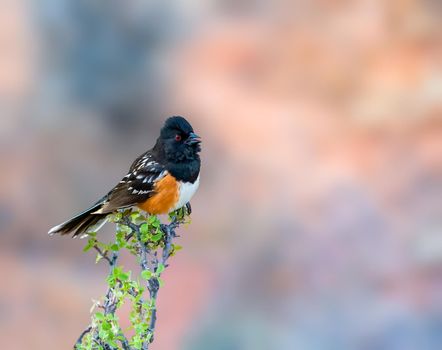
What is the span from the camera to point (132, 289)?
70.7 inches

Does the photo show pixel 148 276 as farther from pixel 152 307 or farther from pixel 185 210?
pixel 185 210

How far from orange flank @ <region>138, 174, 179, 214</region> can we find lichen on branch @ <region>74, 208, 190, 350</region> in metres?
0.17

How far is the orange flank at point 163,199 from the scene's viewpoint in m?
2.15

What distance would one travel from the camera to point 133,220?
2037 millimetres

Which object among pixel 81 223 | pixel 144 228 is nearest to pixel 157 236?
pixel 144 228

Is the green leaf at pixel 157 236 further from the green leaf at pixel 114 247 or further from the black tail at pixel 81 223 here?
the black tail at pixel 81 223

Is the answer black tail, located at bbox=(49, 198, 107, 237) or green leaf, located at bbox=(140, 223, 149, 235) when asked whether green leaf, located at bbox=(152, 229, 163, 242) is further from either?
black tail, located at bbox=(49, 198, 107, 237)

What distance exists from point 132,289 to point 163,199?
441 mm

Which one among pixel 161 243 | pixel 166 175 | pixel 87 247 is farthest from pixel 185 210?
pixel 87 247

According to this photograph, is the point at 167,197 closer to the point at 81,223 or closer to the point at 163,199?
the point at 163,199

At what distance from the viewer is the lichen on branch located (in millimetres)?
1734

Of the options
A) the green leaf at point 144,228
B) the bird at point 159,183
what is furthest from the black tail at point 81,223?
the green leaf at point 144,228

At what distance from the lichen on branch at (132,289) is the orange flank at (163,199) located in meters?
0.17

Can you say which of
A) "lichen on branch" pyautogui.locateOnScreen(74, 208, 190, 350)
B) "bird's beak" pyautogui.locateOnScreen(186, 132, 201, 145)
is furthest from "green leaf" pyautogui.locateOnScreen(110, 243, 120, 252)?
"bird's beak" pyautogui.locateOnScreen(186, 132, 201, 145)
